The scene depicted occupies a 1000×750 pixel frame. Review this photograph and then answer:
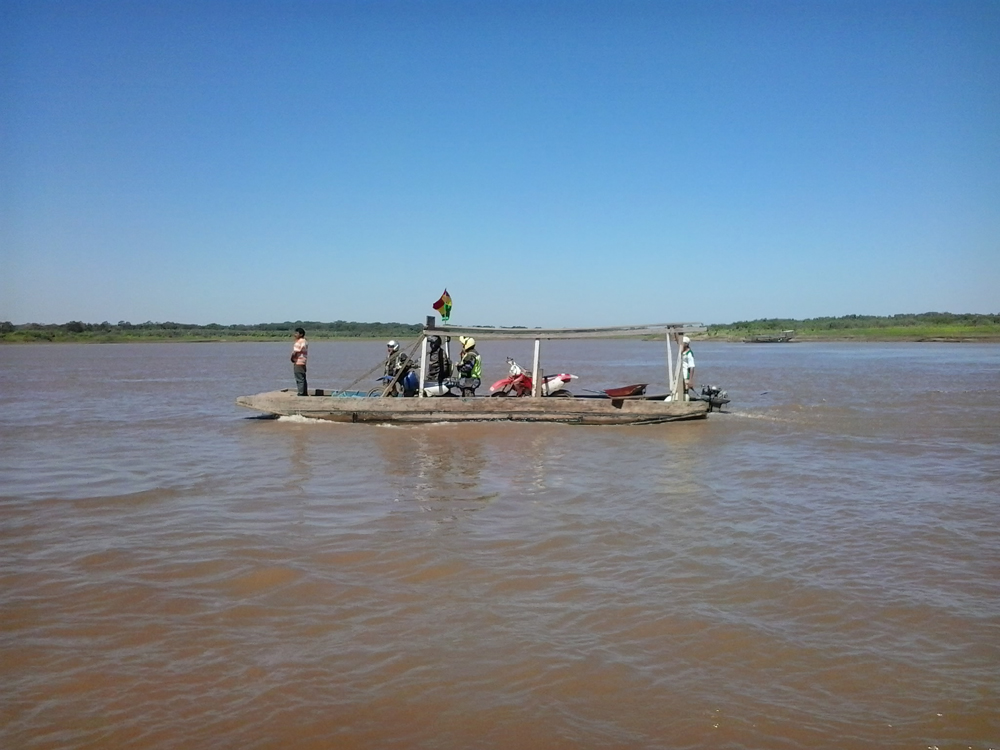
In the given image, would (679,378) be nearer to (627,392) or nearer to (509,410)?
(627,392)

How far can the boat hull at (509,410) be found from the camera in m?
14.1

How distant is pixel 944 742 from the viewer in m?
3.72

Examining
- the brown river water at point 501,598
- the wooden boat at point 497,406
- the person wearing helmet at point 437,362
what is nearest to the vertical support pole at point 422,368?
the wooden boat at point 497,406

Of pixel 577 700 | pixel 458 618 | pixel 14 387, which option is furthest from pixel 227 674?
pixel 14 387

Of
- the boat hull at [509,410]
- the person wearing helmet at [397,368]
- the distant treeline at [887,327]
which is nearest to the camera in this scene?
the boat hull at [509,410]

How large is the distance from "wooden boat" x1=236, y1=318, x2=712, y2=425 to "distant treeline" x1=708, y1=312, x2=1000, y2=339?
52.6 m

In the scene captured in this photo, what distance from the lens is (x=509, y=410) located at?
46.4ft

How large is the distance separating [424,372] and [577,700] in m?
10.8

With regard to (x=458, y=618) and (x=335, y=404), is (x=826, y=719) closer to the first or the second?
(x=458, y=618)

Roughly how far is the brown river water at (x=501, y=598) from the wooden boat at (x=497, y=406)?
94.9 inches

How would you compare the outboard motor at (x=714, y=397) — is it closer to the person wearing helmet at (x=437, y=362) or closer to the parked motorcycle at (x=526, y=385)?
the parked motorcycle at (x=526, y=385)

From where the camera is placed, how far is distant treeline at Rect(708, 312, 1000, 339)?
6103 cm

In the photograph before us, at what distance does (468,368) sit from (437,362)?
68cm


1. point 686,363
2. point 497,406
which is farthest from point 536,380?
point 686,363
